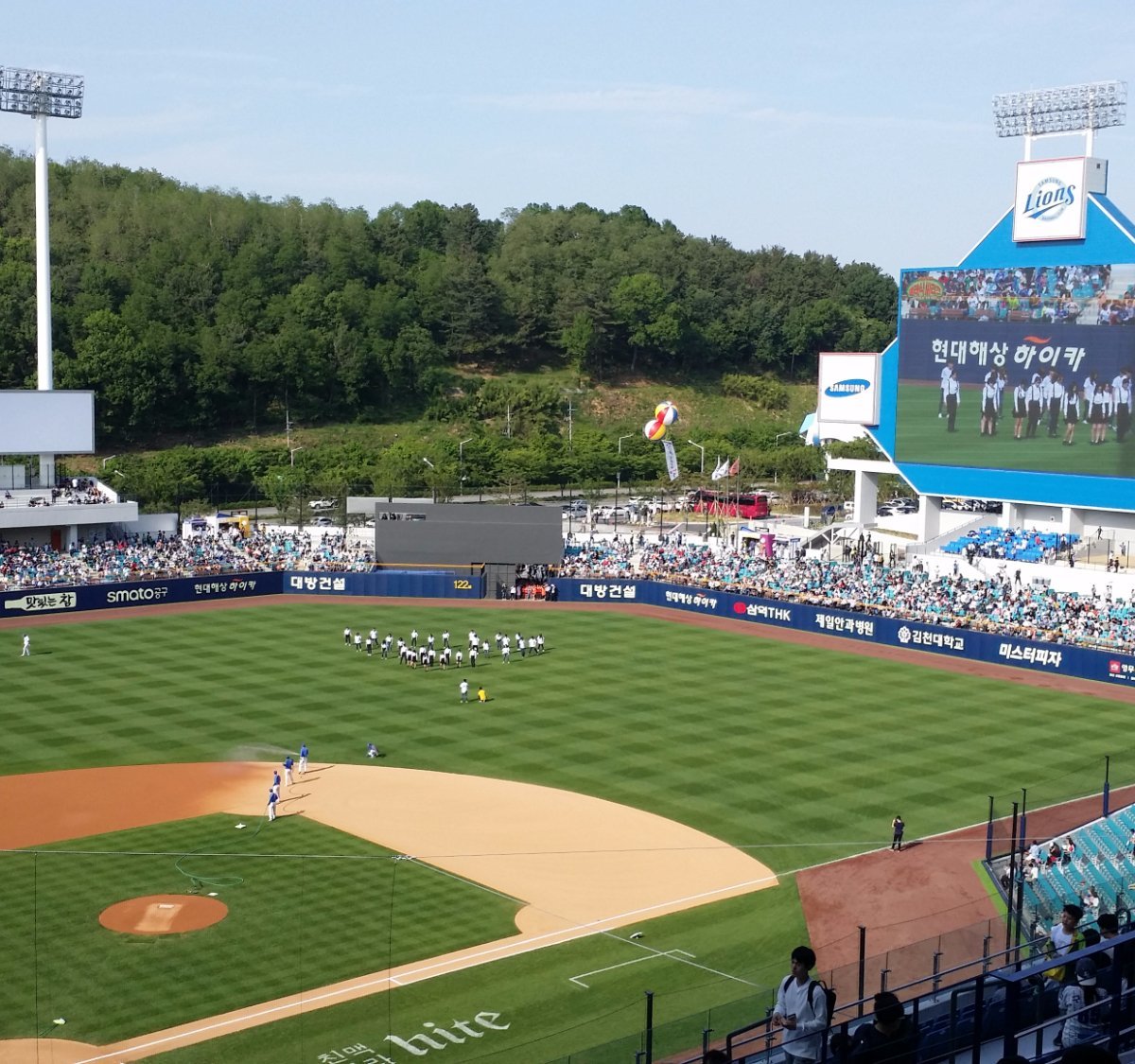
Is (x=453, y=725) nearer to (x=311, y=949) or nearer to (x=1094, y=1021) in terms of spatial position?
(x=311, y=949)

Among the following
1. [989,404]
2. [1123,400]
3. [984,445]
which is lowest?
Result: [984,445]

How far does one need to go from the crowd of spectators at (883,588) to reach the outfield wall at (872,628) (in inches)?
41.2

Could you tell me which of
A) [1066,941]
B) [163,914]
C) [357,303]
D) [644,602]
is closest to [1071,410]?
[644,602]

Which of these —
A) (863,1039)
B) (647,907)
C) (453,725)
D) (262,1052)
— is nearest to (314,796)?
(453,725)

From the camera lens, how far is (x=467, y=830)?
3491 cm

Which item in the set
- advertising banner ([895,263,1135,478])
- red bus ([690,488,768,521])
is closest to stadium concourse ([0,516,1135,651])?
advertising banner ([895,263,1135,478])

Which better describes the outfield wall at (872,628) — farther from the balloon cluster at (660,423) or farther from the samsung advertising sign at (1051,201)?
the balloon cluster at (660,423)

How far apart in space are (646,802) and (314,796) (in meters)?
8.59

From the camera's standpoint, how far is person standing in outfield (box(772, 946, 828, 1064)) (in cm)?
1418

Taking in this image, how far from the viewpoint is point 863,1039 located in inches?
497

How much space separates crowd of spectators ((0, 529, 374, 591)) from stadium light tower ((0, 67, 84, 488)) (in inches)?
244

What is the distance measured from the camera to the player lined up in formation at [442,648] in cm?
5472

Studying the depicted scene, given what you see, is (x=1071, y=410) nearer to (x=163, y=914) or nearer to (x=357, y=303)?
(x=163, y=914)

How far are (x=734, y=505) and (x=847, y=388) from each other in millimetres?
28492
